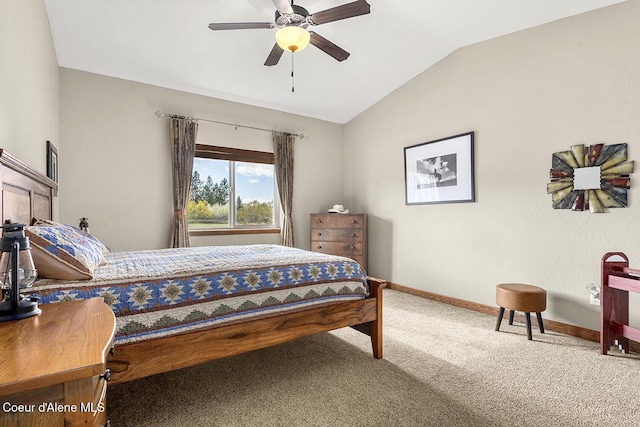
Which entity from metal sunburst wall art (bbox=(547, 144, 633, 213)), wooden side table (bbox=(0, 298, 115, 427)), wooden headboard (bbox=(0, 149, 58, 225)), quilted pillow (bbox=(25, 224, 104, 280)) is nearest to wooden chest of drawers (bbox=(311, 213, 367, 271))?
metal sunburst wall art (bbox=(547, 144, 633, 213))

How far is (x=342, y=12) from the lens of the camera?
2.31 meters

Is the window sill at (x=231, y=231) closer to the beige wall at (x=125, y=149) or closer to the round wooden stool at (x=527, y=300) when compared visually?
the beige wall at (x=125, y=149)

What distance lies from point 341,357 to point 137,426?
1.35 m

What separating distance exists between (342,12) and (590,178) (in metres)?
2.52

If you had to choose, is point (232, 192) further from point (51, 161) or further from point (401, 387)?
point (401, 387)

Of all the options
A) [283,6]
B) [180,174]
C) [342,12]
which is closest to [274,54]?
[283,6]

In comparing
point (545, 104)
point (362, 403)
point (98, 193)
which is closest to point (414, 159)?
point (545, 104)

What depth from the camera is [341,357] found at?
2443 mm

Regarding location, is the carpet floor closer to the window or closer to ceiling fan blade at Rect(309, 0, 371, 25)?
the window

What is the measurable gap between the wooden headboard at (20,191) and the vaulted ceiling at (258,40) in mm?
1552

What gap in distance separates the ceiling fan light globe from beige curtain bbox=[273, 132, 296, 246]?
95.0 inches

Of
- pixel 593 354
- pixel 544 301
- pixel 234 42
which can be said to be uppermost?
pixel 234 42

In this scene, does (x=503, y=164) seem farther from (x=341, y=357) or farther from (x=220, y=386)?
(x=220, y=386)

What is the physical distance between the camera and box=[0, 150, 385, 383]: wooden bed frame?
1.61 m
